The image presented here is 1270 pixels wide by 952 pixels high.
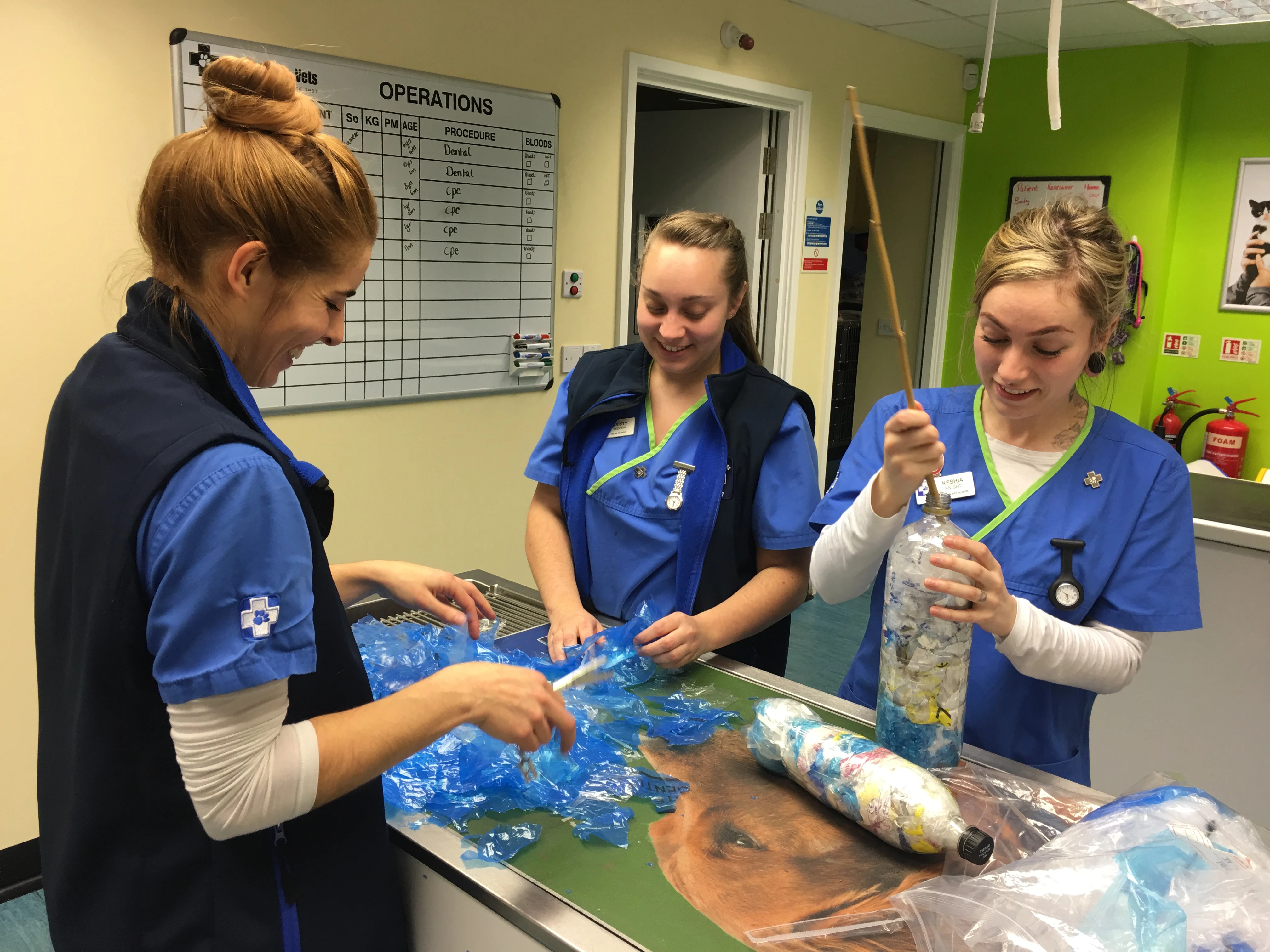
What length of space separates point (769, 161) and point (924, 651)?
11.4 feet

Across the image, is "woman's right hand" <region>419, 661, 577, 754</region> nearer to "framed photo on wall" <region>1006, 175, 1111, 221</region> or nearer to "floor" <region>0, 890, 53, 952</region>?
"floor" <region>0, 890, 53, 952</region>

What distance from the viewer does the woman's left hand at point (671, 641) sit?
1.38m

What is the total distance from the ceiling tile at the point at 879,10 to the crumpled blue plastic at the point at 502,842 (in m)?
3.77

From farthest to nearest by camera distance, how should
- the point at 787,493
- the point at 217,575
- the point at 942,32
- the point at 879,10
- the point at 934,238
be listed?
the point at 934,238, the point at 942,32, the point at 879,10, the point at 787,493, the point at 217,575

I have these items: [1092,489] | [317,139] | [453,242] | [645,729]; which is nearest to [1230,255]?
[453,242]

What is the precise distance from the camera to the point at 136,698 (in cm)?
80

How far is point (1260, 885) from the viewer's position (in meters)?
0.82

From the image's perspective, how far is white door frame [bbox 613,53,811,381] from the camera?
343 cm

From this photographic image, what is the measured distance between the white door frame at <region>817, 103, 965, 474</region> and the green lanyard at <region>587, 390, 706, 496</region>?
309 cm

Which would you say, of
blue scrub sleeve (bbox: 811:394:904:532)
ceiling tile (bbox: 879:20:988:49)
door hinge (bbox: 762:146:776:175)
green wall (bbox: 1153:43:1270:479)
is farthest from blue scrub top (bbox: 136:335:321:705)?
green wall (bbox: 1153:43:1270:479)

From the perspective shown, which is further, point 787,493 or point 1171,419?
point 1171,419

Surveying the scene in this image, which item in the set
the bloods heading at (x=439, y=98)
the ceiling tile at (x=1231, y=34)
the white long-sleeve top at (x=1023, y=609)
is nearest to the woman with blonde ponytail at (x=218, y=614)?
the white long-sleeve top at (x=1023, y=609)

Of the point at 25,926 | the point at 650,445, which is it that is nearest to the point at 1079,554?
the point at 650,445

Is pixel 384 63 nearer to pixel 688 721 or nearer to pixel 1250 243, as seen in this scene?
pixel 688 721
